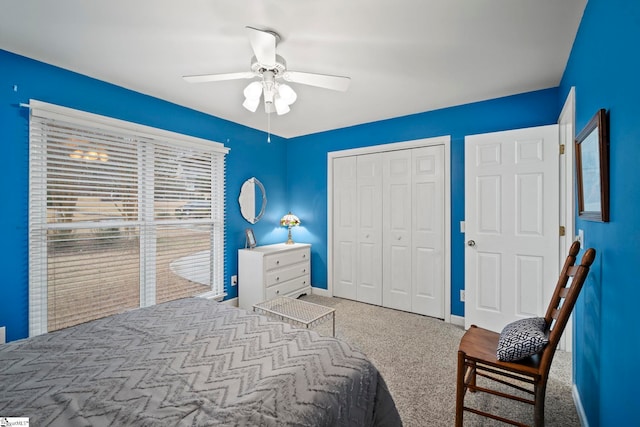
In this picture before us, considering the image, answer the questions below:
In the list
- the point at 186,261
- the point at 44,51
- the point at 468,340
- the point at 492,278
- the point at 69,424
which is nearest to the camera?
the point at 69,424

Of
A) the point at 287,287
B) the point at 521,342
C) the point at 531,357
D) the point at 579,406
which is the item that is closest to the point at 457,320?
the point at 579,406

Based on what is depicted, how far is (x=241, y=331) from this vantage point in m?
1.53

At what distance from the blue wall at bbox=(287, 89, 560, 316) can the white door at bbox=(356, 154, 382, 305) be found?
1.18 feet

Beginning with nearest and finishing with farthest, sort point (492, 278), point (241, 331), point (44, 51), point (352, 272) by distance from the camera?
1. point (241, 331)
2. point (44, 51)
3. point (492, 278)
4. point (352, 272)

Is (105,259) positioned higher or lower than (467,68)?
lower

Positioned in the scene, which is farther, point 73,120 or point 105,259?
point 105,259

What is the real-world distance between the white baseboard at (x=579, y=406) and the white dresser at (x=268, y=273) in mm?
2826

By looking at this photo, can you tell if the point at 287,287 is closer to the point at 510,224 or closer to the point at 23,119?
the point at 510,224

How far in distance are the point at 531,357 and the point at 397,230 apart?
2.11 metres

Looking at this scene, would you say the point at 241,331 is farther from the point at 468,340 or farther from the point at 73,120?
the point at 73,120

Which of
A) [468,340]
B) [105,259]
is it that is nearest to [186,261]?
[105,259]

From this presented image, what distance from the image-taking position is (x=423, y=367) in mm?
2291

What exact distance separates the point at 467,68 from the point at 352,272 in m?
2.70

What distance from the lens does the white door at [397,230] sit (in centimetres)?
351
